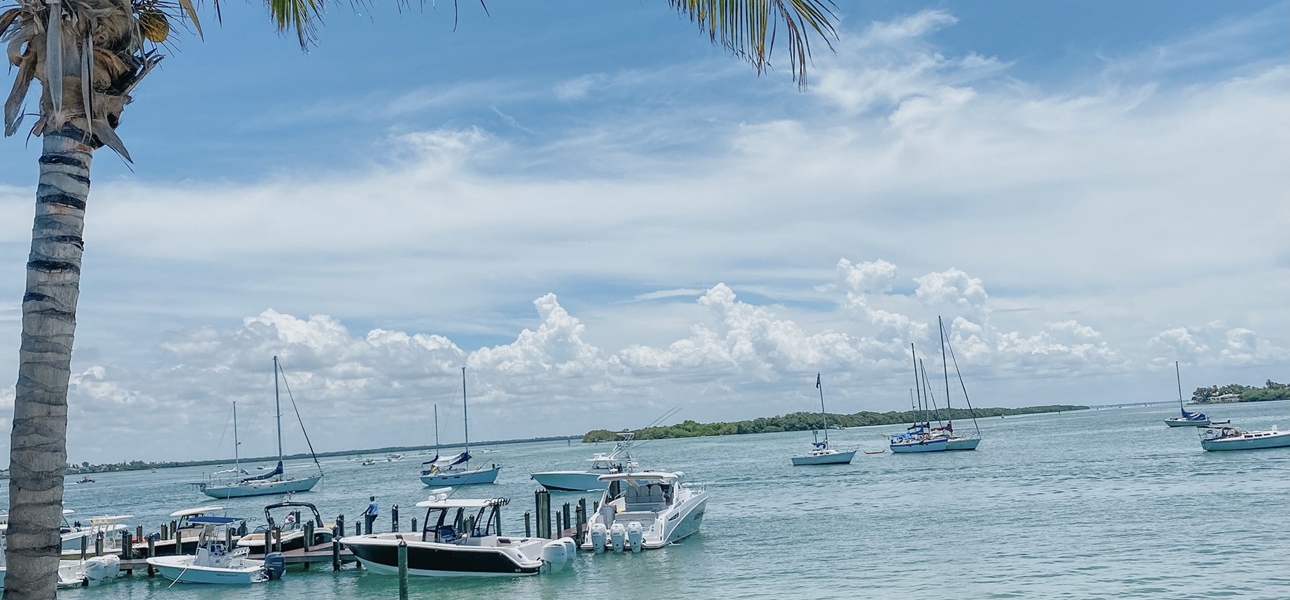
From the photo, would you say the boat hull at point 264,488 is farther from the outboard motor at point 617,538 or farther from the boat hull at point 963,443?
the outboard motor at point 617,538

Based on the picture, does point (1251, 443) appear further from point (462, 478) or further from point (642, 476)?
→ point (462, 478)

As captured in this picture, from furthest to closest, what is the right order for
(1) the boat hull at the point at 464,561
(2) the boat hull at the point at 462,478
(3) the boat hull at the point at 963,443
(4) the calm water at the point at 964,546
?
(3) the boat hull at the point at 963,443 < (2) the boat hull at the point at 462,478 < (1) the boat hull at the point at 464,561 < (4) the calm water at the point at 964,546

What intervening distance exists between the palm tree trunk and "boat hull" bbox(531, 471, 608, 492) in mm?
66797

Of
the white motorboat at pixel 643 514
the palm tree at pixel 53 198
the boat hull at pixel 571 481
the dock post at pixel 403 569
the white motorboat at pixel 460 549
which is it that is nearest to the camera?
the palm tree at pixel 53 198

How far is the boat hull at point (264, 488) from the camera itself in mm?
93500

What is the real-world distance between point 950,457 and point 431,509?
226 feet

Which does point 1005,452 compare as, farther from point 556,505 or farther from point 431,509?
point 431,509

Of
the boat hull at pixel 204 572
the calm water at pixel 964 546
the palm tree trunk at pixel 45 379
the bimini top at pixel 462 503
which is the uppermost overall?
the palm tree trunk at pixel 45 379

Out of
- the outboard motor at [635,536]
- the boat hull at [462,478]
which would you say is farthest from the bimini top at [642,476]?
the boat hull at [462,478]

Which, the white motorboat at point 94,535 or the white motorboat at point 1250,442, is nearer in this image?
the white motorboat at point 94,535

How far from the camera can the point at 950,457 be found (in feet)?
297

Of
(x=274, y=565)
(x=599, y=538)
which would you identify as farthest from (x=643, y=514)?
(x=274, y=565)

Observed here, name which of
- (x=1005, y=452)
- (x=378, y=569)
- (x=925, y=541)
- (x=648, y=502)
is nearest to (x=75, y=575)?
(x=378, y=569)

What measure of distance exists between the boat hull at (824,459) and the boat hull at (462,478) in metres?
25.8
